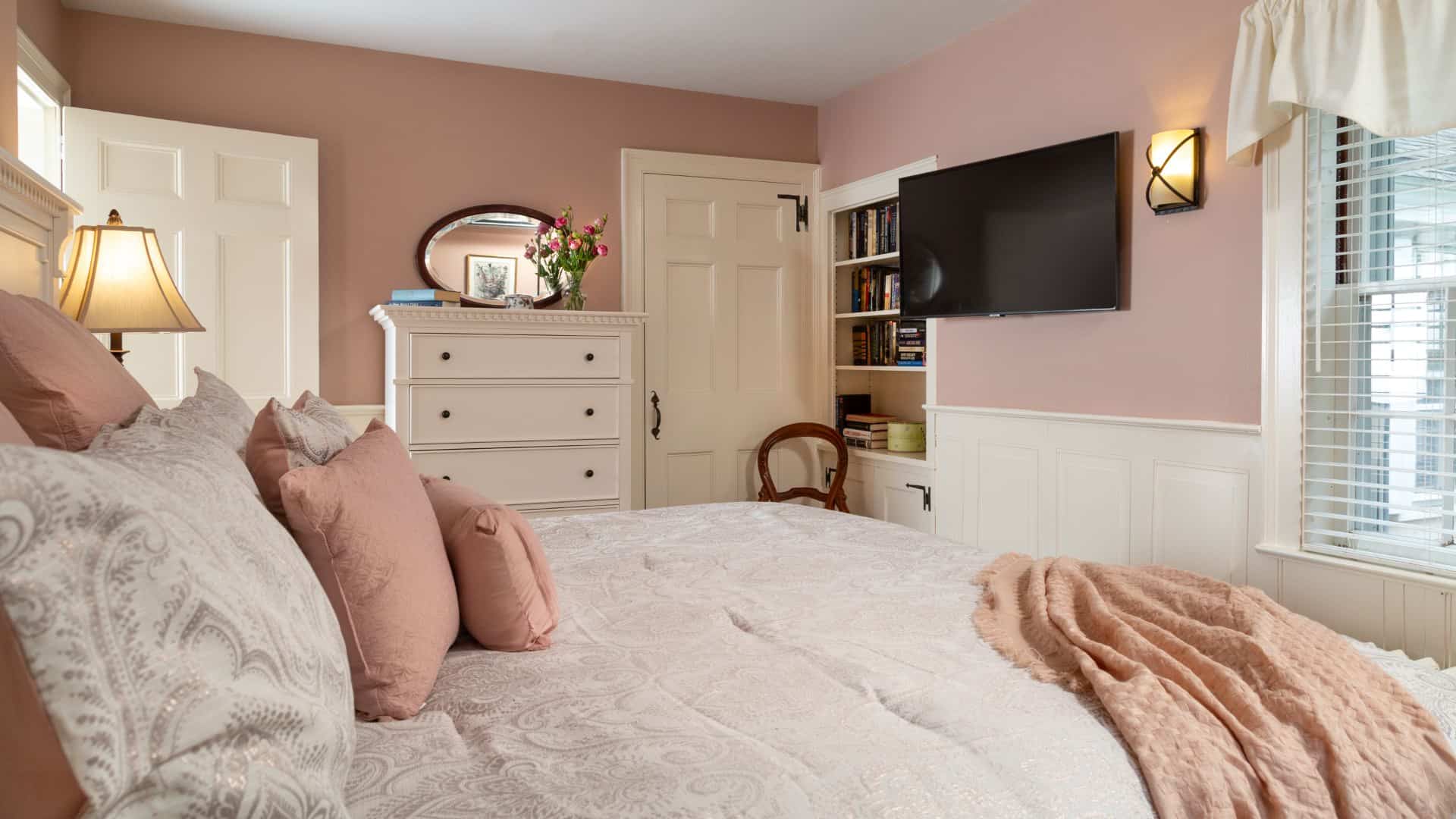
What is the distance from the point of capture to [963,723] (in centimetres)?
118

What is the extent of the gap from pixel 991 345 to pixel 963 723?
2.82 m

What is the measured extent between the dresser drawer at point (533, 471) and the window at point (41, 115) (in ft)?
5.77

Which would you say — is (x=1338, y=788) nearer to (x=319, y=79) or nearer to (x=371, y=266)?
(x=371, y=266)

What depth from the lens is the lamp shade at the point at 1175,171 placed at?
2.89 metres

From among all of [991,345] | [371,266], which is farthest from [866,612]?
[371,266]

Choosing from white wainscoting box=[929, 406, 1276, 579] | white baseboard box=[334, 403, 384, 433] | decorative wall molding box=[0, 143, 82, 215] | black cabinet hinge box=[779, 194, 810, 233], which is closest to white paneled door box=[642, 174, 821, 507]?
black cabinet hinge box=[779, 194, 810, 233]

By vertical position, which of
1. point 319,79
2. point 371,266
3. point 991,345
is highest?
point 319,79

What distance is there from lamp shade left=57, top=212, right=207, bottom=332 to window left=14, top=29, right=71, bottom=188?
4.40 feet

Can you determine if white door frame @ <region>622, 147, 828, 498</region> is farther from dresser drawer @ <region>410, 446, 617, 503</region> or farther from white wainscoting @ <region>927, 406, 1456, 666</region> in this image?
white wainscoting @ <region>927, 406, 1456, 666</region>

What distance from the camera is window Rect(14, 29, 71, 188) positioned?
320 cm

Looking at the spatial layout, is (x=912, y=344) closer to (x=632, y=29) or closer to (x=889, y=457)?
(x=889, y=457)

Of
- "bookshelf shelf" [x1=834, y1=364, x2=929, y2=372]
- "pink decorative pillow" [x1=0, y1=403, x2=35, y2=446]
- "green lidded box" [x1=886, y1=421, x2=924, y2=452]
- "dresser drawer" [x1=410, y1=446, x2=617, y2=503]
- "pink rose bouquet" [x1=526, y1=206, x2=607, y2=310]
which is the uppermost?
"pink rose bouquet" [x1=526, y1=206, x2=607, y2=310]

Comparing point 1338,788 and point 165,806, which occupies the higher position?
point 165,806

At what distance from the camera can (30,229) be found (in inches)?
87.1
